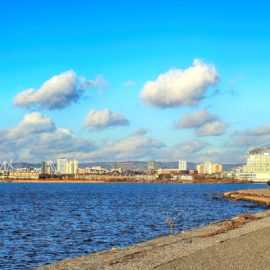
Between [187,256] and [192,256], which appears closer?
[192,256]

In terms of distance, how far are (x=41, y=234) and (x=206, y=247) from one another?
17824mm

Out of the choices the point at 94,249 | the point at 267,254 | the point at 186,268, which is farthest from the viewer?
the point at 94,249

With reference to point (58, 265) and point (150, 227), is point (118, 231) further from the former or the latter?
point (58, 265)

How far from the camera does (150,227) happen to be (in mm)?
44656

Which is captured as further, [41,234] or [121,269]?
[41,234]

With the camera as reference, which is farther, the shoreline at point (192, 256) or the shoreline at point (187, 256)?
the shoreline at point (187, 256)

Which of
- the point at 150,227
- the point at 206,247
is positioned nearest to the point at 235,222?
the point at 150,227

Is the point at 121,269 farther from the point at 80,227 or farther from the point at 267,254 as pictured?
the point at 80,227

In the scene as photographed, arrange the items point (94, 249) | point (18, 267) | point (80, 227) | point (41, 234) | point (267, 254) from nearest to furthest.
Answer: point (267, 254) → point (18, 267) → point (94, 249) → point (41, 234) → point (80, 227)

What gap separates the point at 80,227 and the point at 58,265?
70.2 ft

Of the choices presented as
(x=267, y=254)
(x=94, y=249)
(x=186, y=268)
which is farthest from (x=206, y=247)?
(x=94, y=249)

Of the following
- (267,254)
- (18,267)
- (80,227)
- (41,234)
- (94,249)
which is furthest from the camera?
(80,227)

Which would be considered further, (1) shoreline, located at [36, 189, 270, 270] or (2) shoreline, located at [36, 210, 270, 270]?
(2) shoreline, located at [36, 210, 270, 270]

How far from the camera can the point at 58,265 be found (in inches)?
911
